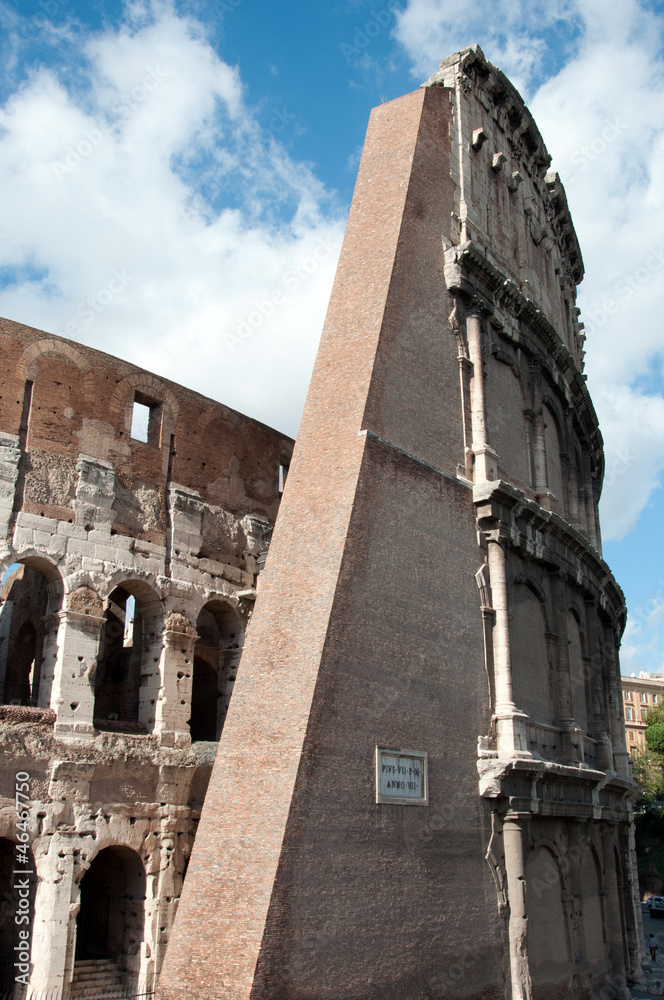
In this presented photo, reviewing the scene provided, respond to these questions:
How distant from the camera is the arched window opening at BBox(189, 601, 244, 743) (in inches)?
692

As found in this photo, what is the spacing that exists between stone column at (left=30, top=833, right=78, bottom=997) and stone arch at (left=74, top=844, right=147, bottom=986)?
3.73 ft

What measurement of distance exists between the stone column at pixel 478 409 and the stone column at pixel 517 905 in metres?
5.81

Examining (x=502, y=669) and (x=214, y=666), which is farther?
(x=214, y=666)

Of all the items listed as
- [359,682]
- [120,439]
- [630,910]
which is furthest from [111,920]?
[630,910]

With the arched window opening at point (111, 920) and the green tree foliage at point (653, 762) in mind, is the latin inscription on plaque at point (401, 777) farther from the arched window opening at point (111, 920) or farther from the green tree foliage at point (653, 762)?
the green tree foliage at point (653, 762)

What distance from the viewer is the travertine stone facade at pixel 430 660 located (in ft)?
36.4

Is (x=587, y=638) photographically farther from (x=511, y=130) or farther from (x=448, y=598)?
(x=511, y=130)

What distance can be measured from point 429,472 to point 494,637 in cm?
299

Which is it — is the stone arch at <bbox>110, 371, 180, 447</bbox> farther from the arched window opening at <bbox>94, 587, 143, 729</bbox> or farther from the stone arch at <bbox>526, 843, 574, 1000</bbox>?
the stone arch at <bbox>526, 843, 574, 1000</bbox>

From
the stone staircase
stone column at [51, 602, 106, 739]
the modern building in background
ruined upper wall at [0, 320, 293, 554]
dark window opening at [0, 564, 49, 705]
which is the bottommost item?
the stone staircase

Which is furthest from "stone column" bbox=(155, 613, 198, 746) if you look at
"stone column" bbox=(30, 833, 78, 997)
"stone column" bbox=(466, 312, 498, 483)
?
"stone column" bbox=(466, 312, 498, 483)

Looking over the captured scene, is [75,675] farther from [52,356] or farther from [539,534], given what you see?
[539,534]

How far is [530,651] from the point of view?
1681 centimetres

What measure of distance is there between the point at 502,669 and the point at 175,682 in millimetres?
5565
